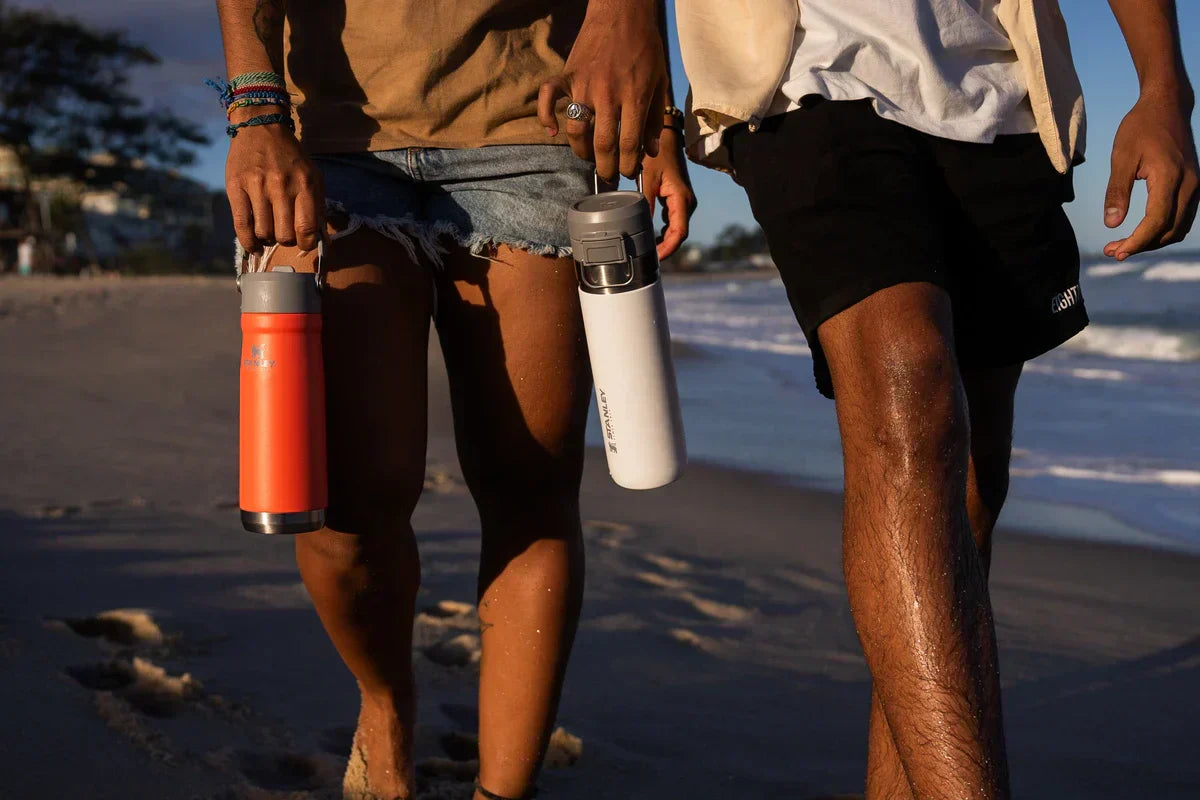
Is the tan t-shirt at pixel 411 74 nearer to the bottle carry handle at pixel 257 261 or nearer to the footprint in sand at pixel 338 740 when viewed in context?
the bottle carry handle at pixel 257 261

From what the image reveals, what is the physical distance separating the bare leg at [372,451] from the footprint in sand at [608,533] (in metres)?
2.11

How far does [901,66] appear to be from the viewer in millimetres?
1590

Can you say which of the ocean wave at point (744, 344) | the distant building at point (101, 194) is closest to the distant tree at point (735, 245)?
the distant building at point (101, 194)

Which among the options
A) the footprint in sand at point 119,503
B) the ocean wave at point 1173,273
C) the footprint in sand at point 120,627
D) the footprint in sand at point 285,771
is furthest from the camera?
the ocean wave at point 1173,273

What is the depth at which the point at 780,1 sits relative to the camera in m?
1.61

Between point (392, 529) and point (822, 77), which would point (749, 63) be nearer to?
point (822, 77)

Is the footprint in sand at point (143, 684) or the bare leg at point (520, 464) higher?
the bare leg at point (520, 464)

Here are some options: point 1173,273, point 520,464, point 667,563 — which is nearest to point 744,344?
point 667,563

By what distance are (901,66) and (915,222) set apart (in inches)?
9.7

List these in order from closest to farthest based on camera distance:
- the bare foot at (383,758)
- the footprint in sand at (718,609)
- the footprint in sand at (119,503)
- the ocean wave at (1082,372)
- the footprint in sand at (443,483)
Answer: the bare foot at (383,758) → the footprint in sand at (718,609) → the footprint in sand at (119,503) → the footprint in sand at (443,483) → the ocean wave at (1082,372)

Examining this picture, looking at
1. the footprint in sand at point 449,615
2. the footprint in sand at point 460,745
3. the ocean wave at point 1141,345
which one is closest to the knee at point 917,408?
the footprint in sand at point 460,745

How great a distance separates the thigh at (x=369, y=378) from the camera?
5.77 ft

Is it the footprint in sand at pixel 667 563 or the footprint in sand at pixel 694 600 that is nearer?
the footprint in sand at pixel 694 600

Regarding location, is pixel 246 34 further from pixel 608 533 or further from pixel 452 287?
pixel 608 533
